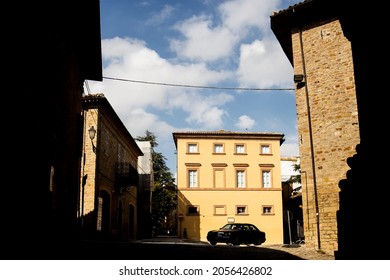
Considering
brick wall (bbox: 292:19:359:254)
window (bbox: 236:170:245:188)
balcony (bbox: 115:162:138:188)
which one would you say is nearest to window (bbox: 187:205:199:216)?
window (bbox: 236:170:245:188)

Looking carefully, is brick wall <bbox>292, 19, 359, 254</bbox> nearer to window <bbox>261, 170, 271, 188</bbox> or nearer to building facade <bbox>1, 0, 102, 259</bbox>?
building facade <bbox>1, 0, 102, 259</bbox>

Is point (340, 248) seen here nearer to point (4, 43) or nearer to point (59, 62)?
point (4, 43)

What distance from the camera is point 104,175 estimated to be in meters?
18.7

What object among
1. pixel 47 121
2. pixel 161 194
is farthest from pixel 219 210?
pixel 47 121

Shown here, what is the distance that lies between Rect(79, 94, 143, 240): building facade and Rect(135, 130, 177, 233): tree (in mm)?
13693

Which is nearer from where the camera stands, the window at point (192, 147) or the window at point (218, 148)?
the window at point (192, 147)

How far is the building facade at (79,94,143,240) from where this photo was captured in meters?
16.6

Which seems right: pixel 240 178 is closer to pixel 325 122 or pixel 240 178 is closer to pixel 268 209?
pixel 268 209

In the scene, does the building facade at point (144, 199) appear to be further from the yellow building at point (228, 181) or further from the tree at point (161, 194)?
the tree at point (161, 194)

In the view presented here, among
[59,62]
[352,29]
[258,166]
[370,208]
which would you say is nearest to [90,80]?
[59,62]

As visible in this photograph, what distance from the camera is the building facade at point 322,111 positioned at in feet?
39.8

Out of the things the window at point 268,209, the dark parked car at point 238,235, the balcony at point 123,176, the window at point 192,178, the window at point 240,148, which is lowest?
the dark parked car at point 238,235

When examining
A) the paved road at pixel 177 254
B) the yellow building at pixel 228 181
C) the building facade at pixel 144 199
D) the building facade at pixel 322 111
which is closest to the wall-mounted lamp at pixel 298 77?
the building facade at pixel 322 111

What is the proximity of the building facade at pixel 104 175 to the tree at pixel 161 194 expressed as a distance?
539 inches
